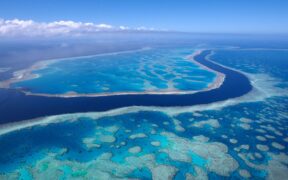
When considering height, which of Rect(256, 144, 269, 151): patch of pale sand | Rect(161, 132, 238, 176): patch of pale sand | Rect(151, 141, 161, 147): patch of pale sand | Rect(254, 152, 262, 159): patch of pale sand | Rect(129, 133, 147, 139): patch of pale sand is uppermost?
Rect(256, 144, 269, 151): patch of pale sand

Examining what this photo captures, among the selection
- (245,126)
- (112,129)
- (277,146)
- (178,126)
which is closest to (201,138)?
(178,126)

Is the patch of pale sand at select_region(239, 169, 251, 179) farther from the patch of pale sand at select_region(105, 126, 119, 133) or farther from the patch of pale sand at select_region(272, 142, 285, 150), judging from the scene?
the patch of pale sand at select_region(105, 126, 119, 133)

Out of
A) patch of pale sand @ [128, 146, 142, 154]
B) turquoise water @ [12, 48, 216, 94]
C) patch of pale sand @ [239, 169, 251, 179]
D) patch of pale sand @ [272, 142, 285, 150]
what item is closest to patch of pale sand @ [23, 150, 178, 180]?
patch of pale sand @ [128, 146, 142, 154]

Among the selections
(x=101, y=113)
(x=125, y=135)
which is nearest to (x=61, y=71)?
(x=101, y=113)

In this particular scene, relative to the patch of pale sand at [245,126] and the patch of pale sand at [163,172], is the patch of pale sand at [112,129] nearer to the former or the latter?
the patch of pale sand at [163,172]

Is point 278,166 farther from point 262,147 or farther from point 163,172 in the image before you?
point 163,172

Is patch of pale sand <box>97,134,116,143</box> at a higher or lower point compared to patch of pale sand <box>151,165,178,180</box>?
lower

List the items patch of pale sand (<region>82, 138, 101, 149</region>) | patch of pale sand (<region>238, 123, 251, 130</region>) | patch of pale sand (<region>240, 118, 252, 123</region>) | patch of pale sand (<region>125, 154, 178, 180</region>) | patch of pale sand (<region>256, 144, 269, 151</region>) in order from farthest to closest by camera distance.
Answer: patch of pale sand (<region>240, 118, 252, 123</region>) < patch of pale sand (<region>238, 123, 251, 130</region>) < patch of pale sand (<region>82, 138, 101, 149</region>) < patch of pale sand (<region>256, 144, 269, 151</region>) < patch of pale sand (<region>125, 154, 178, 180</region>)

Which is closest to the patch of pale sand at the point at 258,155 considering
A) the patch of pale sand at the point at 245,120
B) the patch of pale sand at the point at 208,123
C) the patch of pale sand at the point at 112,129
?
the patch of pale sand at the point at 208,123

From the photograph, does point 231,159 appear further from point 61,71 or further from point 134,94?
point 61,71
